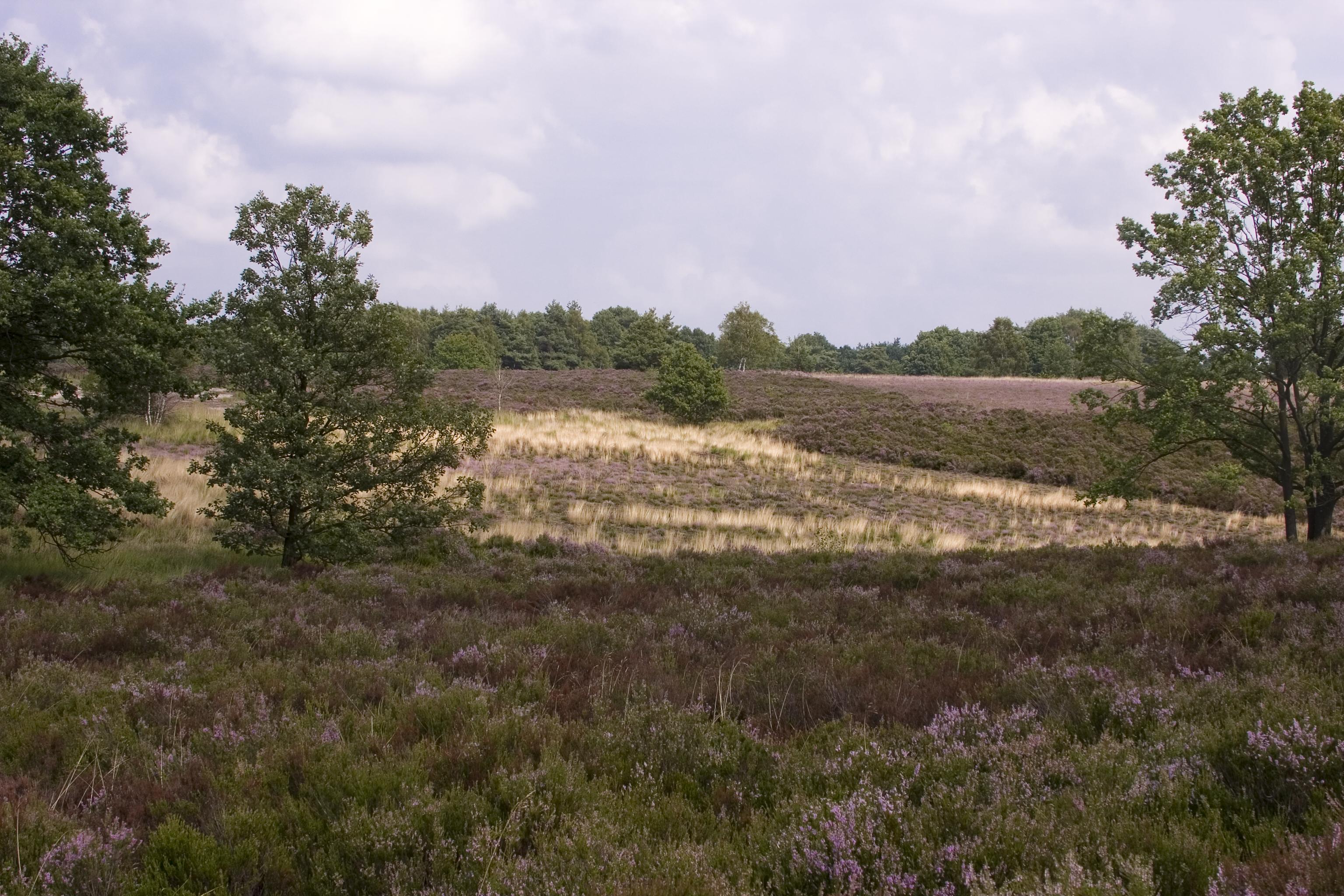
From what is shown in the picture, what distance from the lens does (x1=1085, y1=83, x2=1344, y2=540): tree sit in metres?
13.3

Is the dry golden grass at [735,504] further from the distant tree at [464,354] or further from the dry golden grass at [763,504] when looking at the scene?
the distant tree at [464,354]

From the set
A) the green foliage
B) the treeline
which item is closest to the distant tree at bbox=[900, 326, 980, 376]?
the treeline

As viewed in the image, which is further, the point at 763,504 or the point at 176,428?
the point at 176,428

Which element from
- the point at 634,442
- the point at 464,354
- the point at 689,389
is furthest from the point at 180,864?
the point at 464,354

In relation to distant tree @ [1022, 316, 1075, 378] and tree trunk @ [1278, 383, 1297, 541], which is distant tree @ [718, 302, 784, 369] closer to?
distant tree @ [1022, 316, 1075, 378]

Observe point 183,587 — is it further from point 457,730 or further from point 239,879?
point 239,879

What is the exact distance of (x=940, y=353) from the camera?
411 ft

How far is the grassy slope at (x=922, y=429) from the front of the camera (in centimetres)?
3366

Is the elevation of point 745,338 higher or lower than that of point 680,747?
higher

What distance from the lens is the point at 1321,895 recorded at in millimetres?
2605

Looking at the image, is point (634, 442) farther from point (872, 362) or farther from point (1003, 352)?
point (872, 362)

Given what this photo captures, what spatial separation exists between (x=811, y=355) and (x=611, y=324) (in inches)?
1356

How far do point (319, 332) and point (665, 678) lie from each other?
934cm

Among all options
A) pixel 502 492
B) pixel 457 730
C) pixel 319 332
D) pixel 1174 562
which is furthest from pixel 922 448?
pixel 457 730
